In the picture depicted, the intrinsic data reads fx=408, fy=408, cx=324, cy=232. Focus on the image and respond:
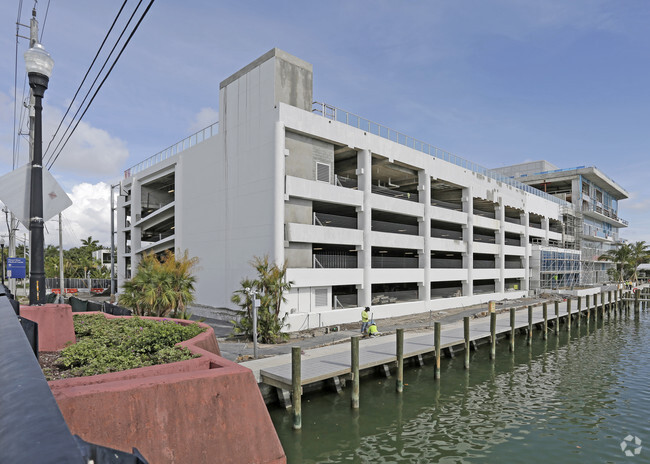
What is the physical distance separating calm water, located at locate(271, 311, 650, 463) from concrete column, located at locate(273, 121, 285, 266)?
1086 cm

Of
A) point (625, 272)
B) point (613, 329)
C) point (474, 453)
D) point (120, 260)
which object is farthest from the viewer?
point (625, 272)

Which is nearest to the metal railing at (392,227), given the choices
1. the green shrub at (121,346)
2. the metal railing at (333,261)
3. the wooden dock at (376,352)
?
the metal railing at (333,261)

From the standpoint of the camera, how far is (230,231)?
107 ft

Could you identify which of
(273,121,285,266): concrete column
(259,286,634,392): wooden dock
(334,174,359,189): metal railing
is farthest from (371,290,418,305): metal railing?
(273,121,285,266): concrete column

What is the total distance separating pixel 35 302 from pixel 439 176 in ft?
121

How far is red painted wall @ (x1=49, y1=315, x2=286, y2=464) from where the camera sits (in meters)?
6.79

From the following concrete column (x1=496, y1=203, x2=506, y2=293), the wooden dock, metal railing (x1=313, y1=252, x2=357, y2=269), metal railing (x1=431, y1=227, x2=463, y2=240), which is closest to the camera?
the wooden dock

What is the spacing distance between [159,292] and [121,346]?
45.8ft

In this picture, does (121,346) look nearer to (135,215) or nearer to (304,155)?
(304,155)

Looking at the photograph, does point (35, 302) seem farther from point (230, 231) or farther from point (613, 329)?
point (613, 329)

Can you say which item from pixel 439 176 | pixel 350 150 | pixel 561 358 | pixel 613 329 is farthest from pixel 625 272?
pixel 350 150

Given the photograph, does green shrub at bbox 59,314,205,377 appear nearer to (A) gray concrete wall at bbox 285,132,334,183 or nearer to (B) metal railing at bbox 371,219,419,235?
(A) gray concrete wall at bbox 285,132,334,183

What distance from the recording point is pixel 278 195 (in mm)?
28047

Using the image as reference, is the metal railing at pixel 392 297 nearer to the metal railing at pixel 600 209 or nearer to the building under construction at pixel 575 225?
the building under construction at pixel 575 225
